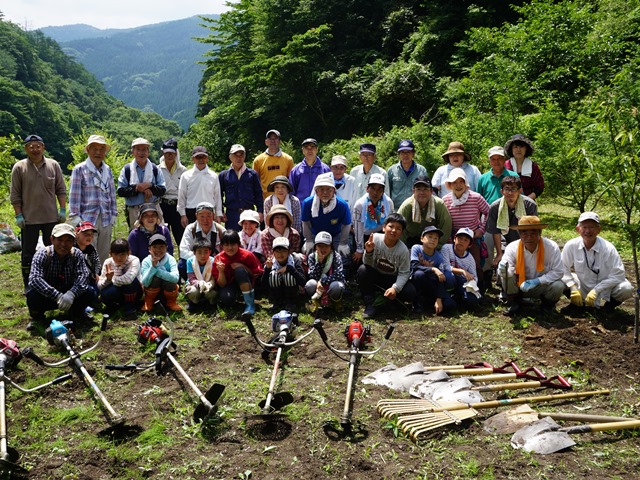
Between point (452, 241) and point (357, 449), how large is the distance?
4.48 m

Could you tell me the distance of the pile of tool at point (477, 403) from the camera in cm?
401

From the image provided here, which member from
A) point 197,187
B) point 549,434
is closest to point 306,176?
point 197,187

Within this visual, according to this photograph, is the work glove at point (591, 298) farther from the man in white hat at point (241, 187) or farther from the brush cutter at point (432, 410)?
the man in white hat at point (241, 187)

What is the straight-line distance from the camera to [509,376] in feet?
16.2

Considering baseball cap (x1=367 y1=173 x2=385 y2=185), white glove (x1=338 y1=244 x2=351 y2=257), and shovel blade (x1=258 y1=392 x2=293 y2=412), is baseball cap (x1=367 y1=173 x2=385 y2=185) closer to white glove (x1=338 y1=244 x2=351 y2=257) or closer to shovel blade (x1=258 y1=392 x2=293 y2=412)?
white glove (x1=338 y1=244 x2=351 y2=257)

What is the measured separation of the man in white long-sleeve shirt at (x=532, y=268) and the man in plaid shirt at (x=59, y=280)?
5.61 m

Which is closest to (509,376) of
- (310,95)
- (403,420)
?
(403,420)

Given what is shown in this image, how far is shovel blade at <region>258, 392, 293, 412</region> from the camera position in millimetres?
4367

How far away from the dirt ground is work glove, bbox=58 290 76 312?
436 millimetres

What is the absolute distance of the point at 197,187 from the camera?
26.5 feet

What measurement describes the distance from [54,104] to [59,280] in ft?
278

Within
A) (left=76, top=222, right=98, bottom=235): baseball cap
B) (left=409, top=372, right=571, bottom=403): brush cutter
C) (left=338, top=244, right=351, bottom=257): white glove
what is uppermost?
(left=76, top=222, right=98, bottom=235): baseball cap

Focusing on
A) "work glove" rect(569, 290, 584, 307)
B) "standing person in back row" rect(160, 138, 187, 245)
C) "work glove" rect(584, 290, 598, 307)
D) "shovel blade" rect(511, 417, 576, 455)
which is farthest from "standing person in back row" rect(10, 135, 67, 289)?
"work glove" rect(584, 290, 598, 307)

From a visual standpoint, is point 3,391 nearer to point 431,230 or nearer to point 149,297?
point 149,297
